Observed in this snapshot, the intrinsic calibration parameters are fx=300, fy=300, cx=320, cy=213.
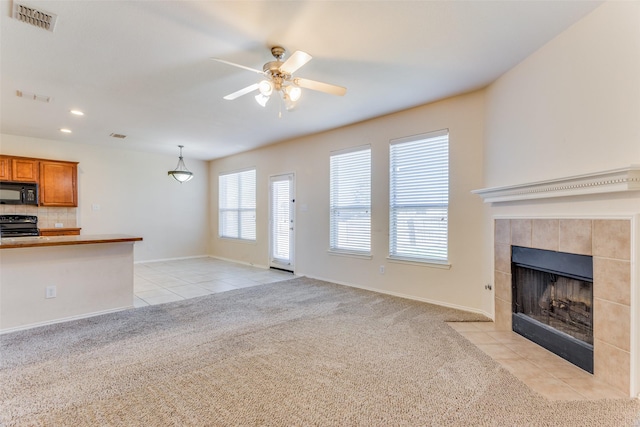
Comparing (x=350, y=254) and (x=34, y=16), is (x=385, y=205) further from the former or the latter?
(x=34, y=16)

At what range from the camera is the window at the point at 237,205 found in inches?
281

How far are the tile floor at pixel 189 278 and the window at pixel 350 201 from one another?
1396 mm

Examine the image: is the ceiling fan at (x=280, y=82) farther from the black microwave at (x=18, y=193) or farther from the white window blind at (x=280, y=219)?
the black microwave at (x=18, y=193)

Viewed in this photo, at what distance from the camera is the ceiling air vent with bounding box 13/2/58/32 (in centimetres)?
216

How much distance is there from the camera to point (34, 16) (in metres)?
2.23

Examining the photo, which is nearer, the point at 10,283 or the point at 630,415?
the point at 630,415

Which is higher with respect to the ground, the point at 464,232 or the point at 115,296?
the point at 464,232

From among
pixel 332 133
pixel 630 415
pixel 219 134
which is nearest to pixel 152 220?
pixel 219 134

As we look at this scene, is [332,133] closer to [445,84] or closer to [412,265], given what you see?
[445,84]

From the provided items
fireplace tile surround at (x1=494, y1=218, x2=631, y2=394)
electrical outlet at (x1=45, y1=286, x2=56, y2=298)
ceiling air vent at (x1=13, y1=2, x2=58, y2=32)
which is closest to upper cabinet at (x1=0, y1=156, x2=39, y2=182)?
electrical outlet at (x1=45, y1=286, x2=56, y2=298)

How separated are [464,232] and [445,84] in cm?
180

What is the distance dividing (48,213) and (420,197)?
7042 millimetres

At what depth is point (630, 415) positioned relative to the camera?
1.81 meters

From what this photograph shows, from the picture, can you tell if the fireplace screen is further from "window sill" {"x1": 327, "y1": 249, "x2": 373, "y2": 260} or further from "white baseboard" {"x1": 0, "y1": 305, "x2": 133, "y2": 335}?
"white baseboard" {"x1": 0, "y1": 305, "x2": 133, "y2": 335}
